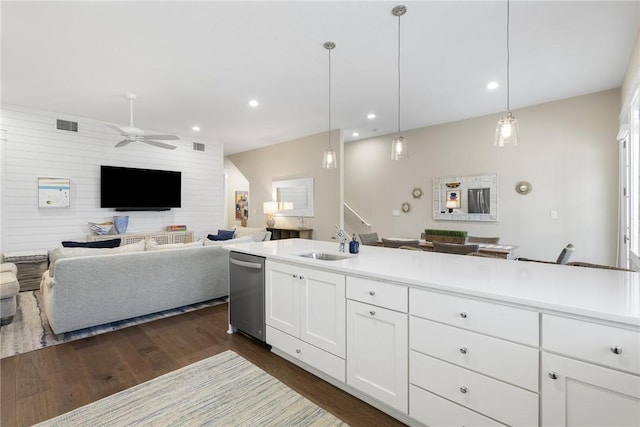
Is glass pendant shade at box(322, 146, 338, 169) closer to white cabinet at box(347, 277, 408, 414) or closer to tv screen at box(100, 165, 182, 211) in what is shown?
white cabinet at box(347, 277, 408, 414)

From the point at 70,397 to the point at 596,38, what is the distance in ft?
17.9

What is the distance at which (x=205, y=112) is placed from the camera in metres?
5.23

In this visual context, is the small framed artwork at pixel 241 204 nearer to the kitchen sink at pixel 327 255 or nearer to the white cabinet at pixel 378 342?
the kitchen sink at pixel 327 255

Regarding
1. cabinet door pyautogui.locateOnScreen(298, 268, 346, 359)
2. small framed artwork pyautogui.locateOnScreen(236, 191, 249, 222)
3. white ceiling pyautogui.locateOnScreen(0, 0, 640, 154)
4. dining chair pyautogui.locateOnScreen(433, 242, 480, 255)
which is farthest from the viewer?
small framed artwork pyautogui.locateOnScreen(236, 191, 249, 222)

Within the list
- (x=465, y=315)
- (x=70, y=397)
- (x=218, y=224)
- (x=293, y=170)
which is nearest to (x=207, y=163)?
(x=218, y=224)

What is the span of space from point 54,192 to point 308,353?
5.66 metres

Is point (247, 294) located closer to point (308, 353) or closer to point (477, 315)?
point (308, 353)

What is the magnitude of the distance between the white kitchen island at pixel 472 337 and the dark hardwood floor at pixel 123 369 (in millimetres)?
147

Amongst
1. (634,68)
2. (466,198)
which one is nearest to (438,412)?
(634,68)

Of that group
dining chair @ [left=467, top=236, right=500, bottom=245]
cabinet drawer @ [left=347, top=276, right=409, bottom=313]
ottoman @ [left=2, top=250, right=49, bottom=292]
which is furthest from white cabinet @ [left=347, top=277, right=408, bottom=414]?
ottoman @ [left=2, top=250, right=49, bottom=292]

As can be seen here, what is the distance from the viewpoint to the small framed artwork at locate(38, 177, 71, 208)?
5.18 metres

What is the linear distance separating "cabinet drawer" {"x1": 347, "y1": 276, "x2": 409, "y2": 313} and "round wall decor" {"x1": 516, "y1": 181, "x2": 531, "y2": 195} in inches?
174

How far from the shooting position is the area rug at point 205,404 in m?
1.86

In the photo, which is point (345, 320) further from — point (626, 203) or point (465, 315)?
point (626, 203)
